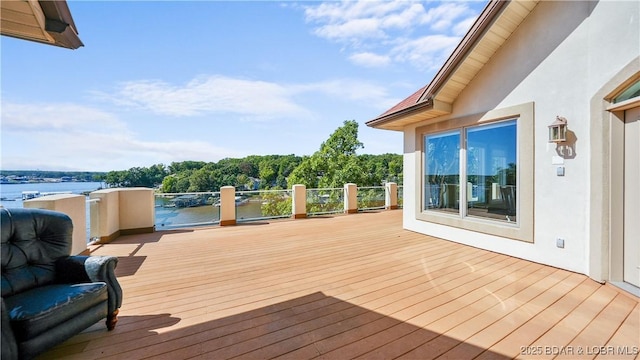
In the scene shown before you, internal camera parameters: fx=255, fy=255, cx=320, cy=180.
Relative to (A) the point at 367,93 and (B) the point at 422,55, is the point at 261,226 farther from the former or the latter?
(A) the point at 367,93

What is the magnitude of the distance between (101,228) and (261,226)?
3.51m

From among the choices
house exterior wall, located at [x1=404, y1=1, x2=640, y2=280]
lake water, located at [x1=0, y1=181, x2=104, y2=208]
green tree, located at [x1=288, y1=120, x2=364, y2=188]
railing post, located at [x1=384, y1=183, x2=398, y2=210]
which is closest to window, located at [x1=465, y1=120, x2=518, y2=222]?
house exterior wall, located at [x1=404, y1=1, x2=640, y2=280]

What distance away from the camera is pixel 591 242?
341 cm

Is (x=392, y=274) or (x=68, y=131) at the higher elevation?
(x=68, y=131)

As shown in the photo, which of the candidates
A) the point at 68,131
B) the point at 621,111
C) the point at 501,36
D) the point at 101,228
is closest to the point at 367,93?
the point at 501,36

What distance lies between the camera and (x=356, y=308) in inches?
107

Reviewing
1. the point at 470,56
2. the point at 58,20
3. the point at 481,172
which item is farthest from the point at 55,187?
the point at 481,172

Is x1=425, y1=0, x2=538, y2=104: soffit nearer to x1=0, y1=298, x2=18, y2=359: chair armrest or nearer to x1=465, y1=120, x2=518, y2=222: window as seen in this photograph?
x1=465, y1=120, x2=518, y2=222: window

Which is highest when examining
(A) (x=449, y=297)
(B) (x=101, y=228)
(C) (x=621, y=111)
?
(C) (x=621, y=111)

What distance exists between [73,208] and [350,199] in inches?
298

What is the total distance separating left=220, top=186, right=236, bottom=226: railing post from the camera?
7305 mm

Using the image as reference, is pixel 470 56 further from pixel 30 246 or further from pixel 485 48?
pixel 30 246

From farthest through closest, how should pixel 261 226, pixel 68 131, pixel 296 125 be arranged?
pixel 296 125 < pixel 68 131 < pixel 261 226

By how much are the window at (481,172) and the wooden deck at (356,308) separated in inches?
27.2
